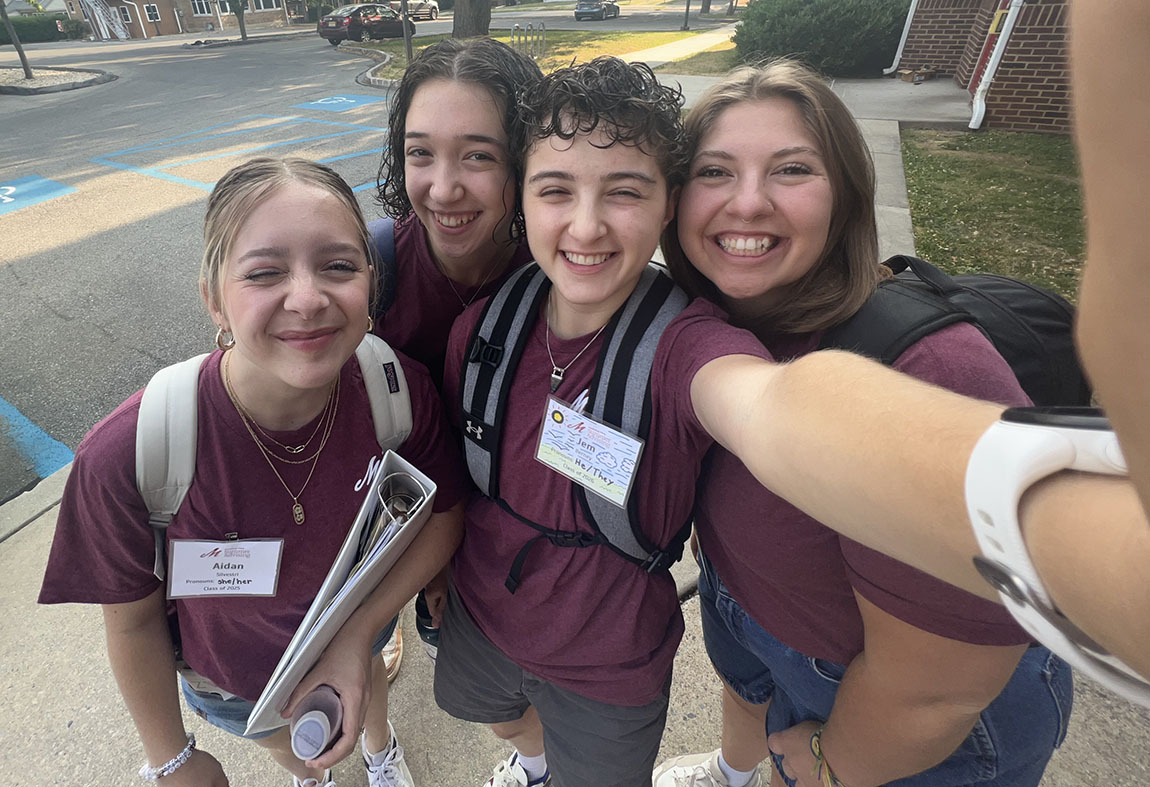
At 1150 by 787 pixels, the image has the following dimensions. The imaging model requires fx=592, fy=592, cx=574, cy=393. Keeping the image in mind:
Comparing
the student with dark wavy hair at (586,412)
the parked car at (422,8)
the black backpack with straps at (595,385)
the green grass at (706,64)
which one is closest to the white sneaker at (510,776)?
the student with dark wavy hair at (586,412)

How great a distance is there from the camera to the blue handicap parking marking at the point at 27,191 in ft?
22.4

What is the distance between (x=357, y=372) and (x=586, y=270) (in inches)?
23.4

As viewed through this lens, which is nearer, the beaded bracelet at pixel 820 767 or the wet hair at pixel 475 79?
the beaded bracelet at pixel 820 767

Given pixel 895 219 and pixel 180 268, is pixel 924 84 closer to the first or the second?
pixel 895 219

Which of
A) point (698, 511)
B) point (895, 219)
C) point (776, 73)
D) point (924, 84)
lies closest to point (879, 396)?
point (698, 511)

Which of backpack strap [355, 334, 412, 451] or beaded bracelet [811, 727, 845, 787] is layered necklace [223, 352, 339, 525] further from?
beaded bracelet [811, 727, 845, 787]

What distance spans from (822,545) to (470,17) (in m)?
19.5

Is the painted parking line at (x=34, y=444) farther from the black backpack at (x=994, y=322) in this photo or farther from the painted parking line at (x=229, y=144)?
the painted parking line at (x=229, y=144)

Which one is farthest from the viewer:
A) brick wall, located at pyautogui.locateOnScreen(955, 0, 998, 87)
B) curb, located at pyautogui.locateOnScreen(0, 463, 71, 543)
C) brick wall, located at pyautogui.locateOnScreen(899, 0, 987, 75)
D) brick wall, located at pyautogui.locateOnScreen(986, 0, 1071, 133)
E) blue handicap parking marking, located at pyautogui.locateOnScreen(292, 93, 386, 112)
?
blue handicap parking marking, located at pyautogui.locateOnScreen(292, 93, 386, 112)

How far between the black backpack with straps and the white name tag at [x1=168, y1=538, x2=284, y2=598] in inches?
18.9

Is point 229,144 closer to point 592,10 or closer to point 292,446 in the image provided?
point 292,446

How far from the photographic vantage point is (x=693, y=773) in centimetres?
193

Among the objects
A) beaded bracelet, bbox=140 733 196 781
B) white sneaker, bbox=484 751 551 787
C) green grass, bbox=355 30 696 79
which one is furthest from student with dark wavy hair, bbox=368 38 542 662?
green grass, bbox=355 30 696 79

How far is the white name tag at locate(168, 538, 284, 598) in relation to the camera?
124 centimetres
